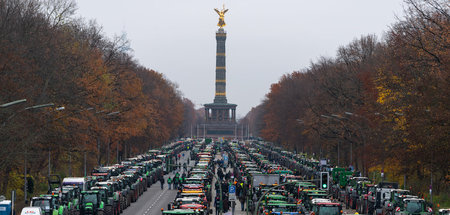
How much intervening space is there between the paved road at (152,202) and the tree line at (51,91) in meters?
6.37

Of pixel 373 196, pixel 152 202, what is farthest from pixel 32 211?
pixel 152 202

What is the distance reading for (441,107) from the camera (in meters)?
38.4

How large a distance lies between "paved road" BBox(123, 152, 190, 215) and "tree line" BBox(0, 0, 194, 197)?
20.9ft

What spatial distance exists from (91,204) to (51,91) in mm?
16934

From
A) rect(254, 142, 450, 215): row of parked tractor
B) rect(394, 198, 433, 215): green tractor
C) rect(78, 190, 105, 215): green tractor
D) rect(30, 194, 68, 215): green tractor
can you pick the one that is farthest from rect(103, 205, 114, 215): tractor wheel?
rect(394, 198, 433, 215): green tractor

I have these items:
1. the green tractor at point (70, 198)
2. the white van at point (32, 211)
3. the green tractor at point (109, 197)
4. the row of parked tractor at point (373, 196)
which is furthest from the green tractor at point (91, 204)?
the row of parked tractor at point (373, 196)

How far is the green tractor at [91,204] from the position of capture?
134 feet

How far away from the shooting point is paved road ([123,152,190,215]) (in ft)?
161

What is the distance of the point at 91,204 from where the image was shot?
1614 inches

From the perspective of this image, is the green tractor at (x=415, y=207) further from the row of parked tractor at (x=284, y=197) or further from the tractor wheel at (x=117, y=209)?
the tractor wheel at (x=117, y=209)

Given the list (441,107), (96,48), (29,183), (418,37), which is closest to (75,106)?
(29,183)

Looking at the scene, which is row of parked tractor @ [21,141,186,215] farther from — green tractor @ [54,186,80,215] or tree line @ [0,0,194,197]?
tree line @ [0,0,194,197]

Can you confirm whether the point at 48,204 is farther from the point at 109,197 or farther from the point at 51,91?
the point at 51,91

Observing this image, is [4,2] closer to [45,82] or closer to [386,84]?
[45,82]
